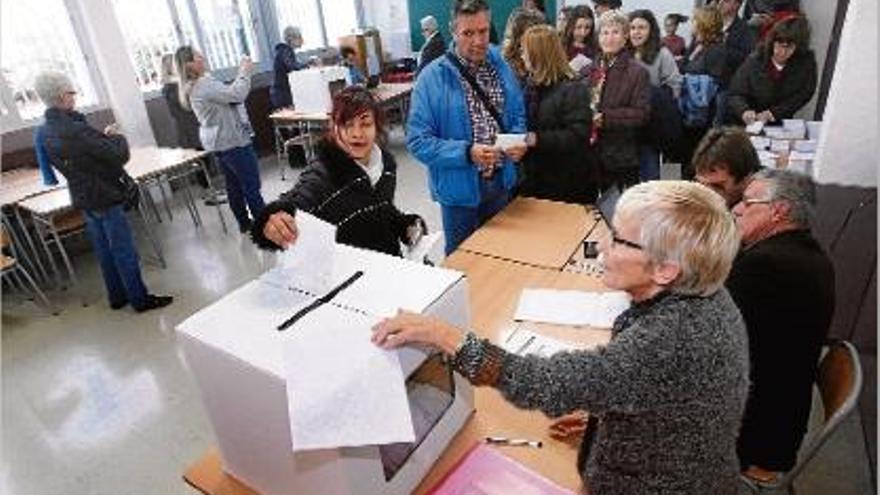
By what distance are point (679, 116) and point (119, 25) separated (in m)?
5.17

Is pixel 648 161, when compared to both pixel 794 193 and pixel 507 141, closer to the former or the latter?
pixel 507 141

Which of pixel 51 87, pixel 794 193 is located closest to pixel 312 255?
pixel 794 193

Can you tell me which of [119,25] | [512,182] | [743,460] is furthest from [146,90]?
[743,460]

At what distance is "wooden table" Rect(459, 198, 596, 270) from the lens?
2301mm

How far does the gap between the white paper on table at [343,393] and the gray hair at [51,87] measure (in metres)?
3.11

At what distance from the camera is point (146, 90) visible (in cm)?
622

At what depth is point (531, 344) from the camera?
1.70 m

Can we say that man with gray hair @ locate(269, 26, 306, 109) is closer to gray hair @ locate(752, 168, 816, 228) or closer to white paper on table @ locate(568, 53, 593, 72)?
white paper on table @ locate(568, 53, 593, 72)

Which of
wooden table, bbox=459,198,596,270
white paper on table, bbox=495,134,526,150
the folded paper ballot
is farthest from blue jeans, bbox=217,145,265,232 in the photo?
the folded paper ballot

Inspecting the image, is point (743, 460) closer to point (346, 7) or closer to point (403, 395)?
point (403, 395)

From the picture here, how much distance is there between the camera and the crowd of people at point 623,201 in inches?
40.6

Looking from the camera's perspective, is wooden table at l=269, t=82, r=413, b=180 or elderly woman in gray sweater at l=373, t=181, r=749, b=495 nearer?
elderly woman in gray sweater at l=373, t=181, r=749, b=495

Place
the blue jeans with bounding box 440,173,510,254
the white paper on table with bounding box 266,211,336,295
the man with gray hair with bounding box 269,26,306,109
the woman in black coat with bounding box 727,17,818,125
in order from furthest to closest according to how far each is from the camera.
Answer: the man with gray hair with bounding box 269,26,306,109
the woman in black coat with bounding box 727,17,818,125
the blue jeans with bounding box 440,173,510,254
the white paper on table with bounding box 266,211,336,295

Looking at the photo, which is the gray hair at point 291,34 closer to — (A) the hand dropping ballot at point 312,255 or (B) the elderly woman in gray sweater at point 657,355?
(A) the hand dropping ballot at point 312,255
